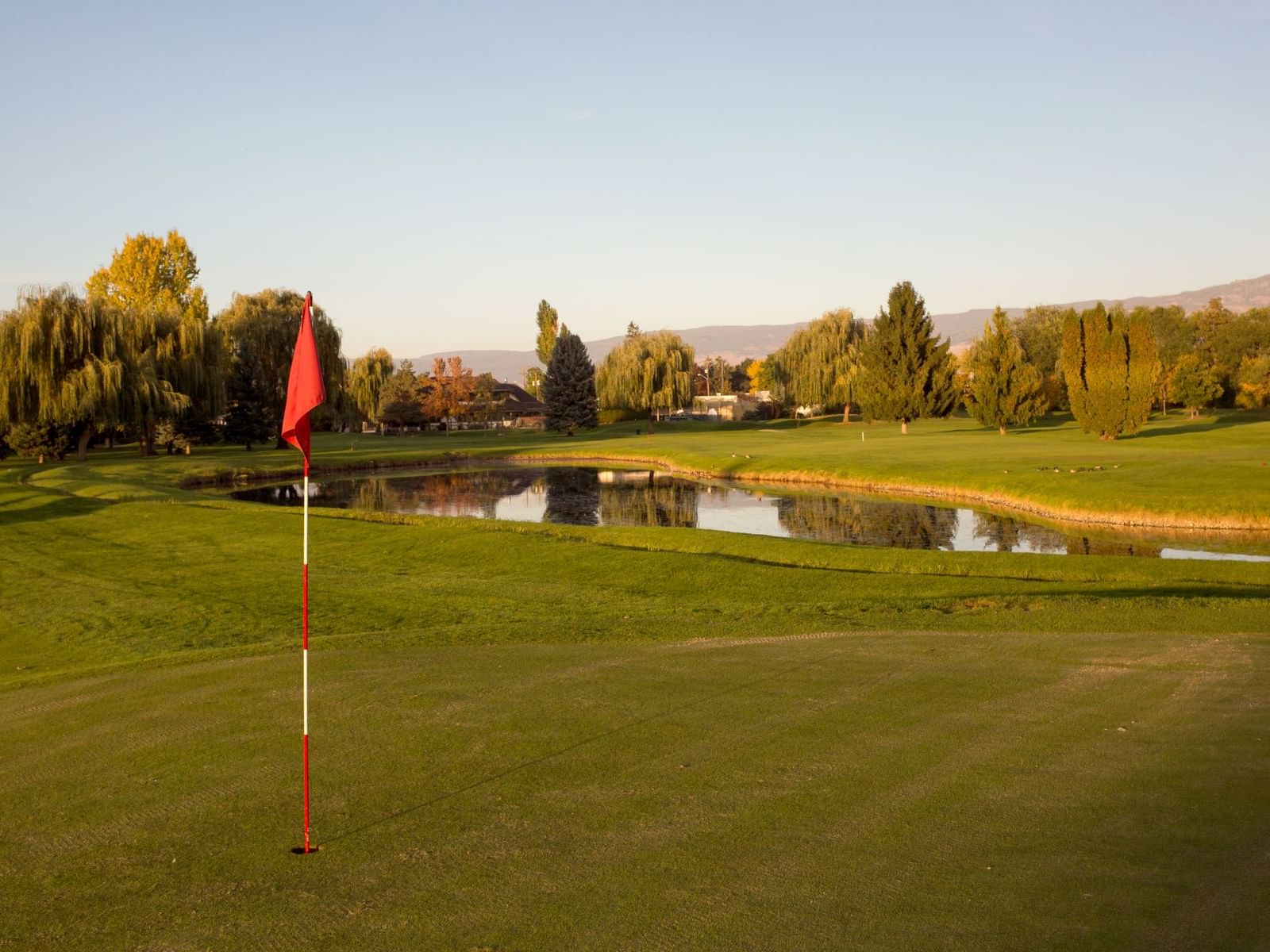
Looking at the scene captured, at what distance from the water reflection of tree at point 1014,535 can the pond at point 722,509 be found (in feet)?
0.16

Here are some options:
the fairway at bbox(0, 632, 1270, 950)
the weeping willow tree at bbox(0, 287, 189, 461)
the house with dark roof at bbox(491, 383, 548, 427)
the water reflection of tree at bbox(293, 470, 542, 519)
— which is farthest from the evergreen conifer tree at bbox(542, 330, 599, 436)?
the fairway at bbox(0, 632, 1270, 950)

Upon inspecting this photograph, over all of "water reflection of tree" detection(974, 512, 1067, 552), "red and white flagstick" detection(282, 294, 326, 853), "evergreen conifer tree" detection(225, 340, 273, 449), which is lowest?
"water reflection of tree" detection(974, 512, 1067, 552)

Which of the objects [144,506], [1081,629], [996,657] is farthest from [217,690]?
[144,506]

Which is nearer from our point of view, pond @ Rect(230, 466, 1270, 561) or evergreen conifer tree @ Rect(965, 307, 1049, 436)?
pond @ Rect(230, 466, 1270, 561)

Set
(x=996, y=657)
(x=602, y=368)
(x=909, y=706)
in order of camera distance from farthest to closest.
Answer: (x=602, y=368) → (x=996, y=657) → (x=909, y=706)

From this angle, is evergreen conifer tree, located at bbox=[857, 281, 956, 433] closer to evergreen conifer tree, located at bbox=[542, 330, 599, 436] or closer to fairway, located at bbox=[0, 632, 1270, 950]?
evergreen conifer tree, located at bbox=[542, 330, 599, 436]

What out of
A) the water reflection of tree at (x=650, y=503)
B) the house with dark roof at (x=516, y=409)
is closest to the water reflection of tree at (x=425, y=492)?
the water reflection of tree at (x=650, y=503)

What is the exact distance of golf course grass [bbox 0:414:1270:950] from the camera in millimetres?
5527

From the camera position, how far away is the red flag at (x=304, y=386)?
657 cm

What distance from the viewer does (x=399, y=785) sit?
7578 mm

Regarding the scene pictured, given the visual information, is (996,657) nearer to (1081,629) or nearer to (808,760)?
(1081,629)

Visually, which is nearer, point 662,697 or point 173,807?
point 173,807

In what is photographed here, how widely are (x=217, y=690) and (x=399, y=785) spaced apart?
13.8 ft

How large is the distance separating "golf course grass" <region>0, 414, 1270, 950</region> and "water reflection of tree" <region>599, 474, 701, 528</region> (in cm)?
2210
